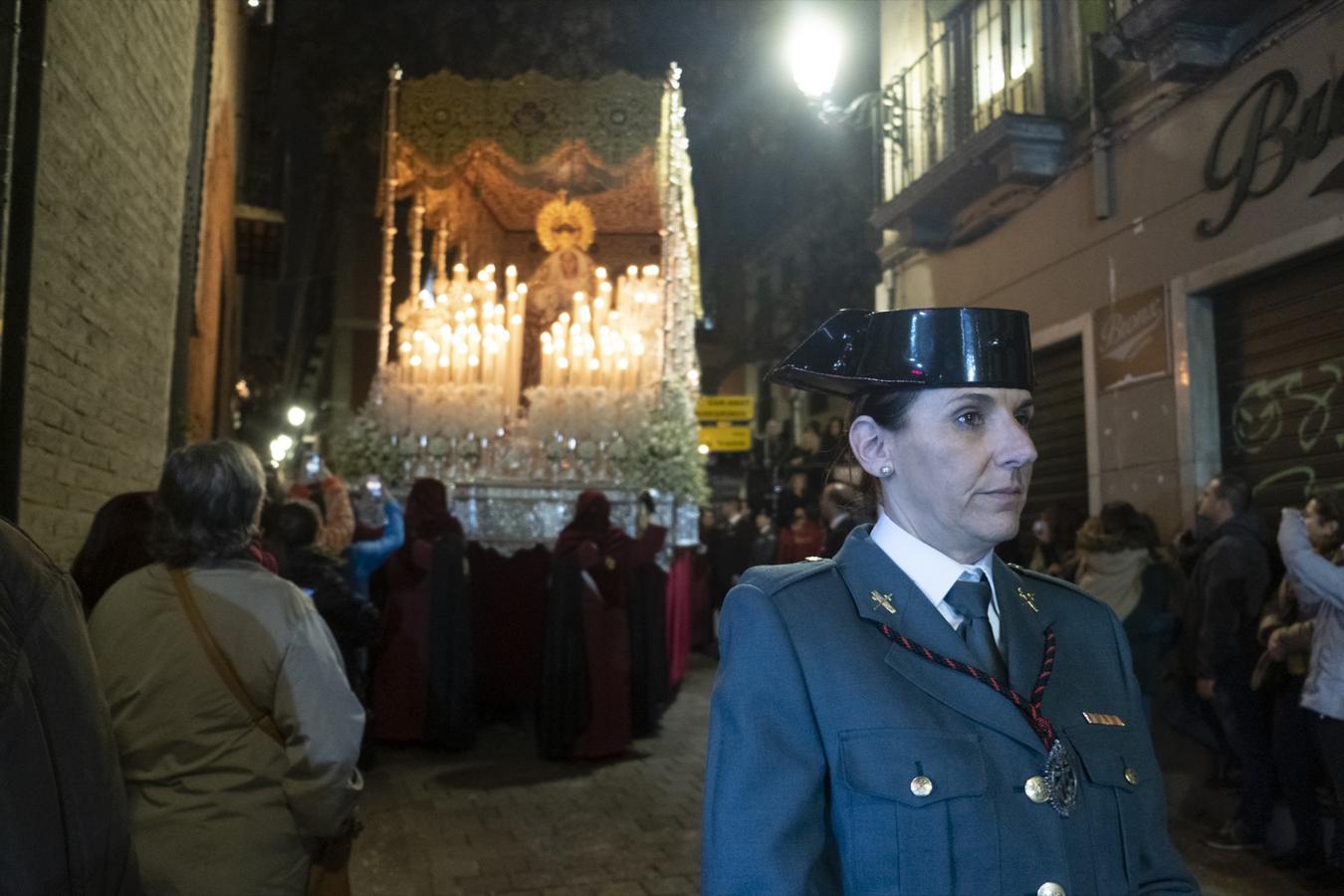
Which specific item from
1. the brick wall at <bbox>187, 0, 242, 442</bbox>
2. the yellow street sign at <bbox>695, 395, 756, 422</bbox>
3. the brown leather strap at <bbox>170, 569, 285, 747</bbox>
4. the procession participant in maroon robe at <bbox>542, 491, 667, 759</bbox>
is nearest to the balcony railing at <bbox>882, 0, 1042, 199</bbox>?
the procession participant in maroon robe at <bbox>542, 491, 667, 759</bbox>

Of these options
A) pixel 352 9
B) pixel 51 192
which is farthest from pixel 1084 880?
pixel 352 9

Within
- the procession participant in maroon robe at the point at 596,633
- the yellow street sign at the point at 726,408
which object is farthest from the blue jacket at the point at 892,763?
the yellow street sign at the point at 726,408

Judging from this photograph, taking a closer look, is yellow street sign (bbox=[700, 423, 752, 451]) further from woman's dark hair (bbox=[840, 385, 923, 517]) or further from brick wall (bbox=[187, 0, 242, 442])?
woman's dark hair (bbox=[840, 385, 923, 517])

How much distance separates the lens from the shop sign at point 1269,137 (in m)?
6.13

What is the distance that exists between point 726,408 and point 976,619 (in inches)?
856

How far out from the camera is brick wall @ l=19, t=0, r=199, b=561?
4.70 meters

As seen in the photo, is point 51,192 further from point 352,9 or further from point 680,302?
point 352,9

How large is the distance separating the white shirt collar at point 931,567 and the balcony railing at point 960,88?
8.38 meters

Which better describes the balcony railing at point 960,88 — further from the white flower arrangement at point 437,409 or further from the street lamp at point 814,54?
the white flower arrangement at point 437,409

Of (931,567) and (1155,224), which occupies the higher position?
(1155,224)

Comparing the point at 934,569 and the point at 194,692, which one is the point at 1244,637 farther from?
the point at 194,692

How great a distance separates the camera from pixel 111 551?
326 centimetres

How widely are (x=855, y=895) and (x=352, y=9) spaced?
20102 mm

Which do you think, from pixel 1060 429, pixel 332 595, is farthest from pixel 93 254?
pixel 1060 429
